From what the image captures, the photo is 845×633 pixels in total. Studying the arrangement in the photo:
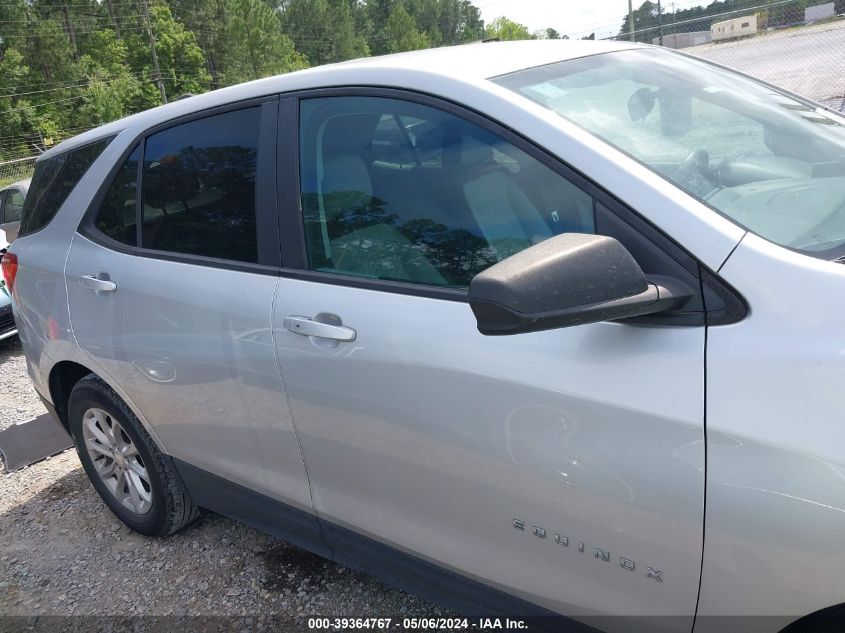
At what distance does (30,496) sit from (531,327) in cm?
337

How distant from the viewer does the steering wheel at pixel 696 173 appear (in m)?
1.59

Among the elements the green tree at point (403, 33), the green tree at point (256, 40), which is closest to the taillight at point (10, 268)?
the green tree at point (256, 40)

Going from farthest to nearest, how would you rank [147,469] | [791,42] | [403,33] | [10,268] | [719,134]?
[403,33]
[791,42]
[10,268]
[147,469]
[719,134]

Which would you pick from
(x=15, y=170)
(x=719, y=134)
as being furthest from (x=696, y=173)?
(x=15, y=170)

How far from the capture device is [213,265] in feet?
7.77

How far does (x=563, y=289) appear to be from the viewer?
135cm

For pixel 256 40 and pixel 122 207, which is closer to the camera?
pixel 122 207

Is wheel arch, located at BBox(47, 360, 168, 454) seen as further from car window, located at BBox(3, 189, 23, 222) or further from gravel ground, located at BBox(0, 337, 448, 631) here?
car window, located at BBox(3, 189, 23, 222)

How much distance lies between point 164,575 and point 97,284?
Answer: 3.96 feet

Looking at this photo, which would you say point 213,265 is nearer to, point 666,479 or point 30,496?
point 666,479

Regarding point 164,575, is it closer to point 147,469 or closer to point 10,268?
point 147,469

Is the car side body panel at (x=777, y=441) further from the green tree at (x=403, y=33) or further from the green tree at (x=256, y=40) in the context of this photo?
the green tree at (x=403, y=33)

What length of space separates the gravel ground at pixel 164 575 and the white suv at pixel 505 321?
0.39m

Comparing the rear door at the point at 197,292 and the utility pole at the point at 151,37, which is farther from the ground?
the rear door at the point at 197,292
